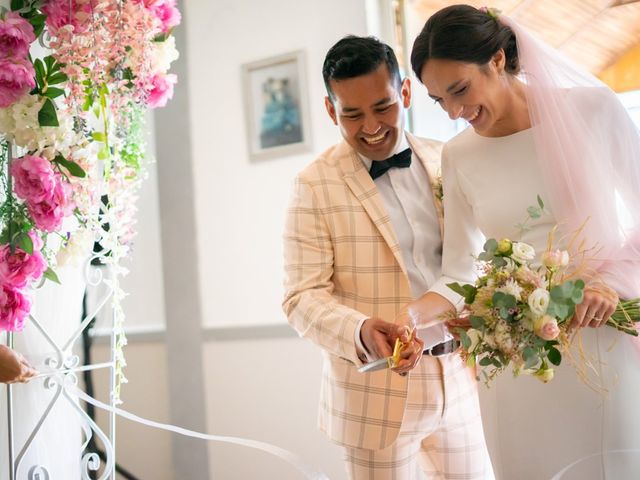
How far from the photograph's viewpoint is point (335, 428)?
1.81 metres

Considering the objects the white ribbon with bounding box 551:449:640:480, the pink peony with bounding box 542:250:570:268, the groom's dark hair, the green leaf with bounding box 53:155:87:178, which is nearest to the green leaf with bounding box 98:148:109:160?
the green leaf with bounding box 53:155:87:178

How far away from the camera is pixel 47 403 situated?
2.09 metres

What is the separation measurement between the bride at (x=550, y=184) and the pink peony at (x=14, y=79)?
105 cm

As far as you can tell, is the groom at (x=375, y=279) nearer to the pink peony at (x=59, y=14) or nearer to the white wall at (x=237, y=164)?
the pink peony at (x=59, y=14)

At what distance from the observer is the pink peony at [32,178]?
6.07ft

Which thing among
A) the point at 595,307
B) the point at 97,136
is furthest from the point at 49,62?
the point at 595,307

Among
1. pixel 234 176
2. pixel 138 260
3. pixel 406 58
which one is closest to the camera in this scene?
pixel 406 58

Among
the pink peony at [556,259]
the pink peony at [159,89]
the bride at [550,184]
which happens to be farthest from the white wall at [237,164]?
the pink peony at [556,259]

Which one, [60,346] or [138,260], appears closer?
[60,346]

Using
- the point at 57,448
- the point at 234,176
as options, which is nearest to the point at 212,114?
the point at 234,176

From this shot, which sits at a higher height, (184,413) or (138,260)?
Result: (138,260)

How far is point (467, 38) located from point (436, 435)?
1.04 metres

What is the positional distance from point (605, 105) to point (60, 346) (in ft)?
5.69

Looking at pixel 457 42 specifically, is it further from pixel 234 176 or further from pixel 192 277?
pixel 192 277
